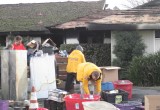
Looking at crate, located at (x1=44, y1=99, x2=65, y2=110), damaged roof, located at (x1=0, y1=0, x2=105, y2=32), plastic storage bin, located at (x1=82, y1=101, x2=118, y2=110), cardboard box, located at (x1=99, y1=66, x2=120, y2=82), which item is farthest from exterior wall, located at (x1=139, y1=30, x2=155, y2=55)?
plastic storage bin, located at (x1=82, y1=101, x2=118, y2=110)

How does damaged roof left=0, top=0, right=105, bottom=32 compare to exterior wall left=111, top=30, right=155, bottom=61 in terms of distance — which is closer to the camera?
exterior wall left=111, top=30, right=155, bottom=61

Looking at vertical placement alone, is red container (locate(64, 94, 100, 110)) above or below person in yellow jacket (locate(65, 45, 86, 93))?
below

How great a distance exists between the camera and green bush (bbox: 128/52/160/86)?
18062 mm

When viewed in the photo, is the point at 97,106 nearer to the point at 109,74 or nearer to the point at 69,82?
the point at 69,82

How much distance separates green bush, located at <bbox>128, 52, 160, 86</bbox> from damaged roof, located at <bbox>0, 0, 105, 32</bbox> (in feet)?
40.7

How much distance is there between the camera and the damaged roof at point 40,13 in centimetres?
3080

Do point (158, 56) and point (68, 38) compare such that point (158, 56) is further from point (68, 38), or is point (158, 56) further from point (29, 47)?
point (68, 38)

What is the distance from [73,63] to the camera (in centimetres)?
1415

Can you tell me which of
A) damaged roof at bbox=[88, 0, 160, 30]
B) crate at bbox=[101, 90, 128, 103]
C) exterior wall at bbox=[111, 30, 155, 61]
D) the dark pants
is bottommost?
crate at bbox=[101, 90, 128, 103]

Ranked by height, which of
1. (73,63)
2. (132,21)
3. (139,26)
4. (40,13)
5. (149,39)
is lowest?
(73,63)

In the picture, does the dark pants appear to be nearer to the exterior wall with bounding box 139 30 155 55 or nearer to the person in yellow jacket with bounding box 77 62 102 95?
the person in yellow jacket with bounding box 77 62 102 95

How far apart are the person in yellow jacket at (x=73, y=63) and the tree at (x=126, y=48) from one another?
5781 mm

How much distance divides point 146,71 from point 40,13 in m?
16.9

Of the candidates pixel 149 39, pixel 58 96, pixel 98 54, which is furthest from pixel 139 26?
pixel 58 96
